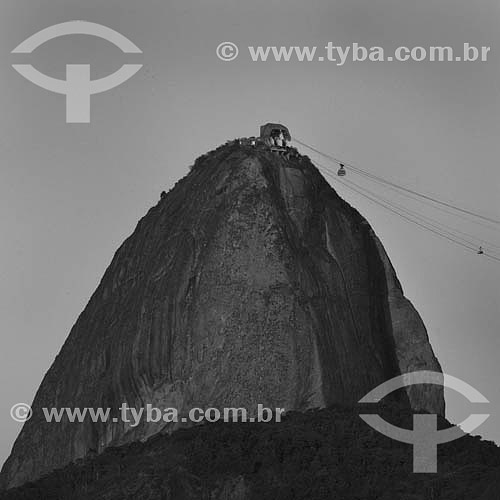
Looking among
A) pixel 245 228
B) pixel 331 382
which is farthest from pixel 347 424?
pixel 245 228

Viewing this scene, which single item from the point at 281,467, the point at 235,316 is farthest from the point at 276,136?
the point at 281,467

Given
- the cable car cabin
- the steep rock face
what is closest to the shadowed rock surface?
the steep rock face

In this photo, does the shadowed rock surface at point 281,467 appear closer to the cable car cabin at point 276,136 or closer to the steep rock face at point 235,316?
the steep rock face at point 235,316

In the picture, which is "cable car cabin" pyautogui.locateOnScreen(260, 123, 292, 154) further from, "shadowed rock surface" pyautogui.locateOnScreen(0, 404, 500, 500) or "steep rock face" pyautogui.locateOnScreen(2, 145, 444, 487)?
"shadowed rock surface" pyautogui.locateOnScreen(0, 404, 500, 500)

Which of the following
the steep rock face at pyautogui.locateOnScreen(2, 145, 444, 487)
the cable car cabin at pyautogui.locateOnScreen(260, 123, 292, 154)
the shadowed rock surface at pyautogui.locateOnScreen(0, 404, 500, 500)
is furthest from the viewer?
the cable car cabin at pyautogui.locateOnScreen(260, 123, 292, 154)

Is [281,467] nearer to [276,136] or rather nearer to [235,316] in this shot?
[235,316]

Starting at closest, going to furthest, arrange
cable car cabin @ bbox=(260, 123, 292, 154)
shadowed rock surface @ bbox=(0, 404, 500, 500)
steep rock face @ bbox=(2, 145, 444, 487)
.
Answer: shadowed rock surface @ bbox=(0, 404, 500, 500)
steep rock face @ bbox=(2, 145, 444, 487)
cable car cabin @ bbox=(260, 123, 292, 154)

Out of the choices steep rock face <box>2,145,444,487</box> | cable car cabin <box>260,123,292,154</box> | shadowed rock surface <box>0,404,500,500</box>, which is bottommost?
shadowed rock surface <box>0,404,500,500</box>
